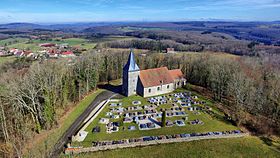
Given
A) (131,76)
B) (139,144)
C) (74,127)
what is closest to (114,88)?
(131,76)

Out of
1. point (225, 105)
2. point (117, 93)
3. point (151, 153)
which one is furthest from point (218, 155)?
point (117, 93)

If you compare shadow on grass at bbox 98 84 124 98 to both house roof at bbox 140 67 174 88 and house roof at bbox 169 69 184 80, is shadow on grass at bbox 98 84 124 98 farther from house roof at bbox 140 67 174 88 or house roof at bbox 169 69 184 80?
house roof at bbox 169 69 184 80

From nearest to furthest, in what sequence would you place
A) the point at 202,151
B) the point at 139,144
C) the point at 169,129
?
the point at 202,151, the point at 139,144, the point at 169,129

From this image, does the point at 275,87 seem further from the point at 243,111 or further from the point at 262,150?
the point at 262,150

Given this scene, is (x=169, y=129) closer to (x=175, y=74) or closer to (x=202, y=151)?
(x=202, y=151)

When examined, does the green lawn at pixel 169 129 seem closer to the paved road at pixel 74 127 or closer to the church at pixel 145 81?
the paved road at pixel 74 127

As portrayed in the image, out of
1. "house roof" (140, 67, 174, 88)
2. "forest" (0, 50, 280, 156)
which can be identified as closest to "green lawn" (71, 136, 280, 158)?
"forest" (0, 50, 280, 156)
